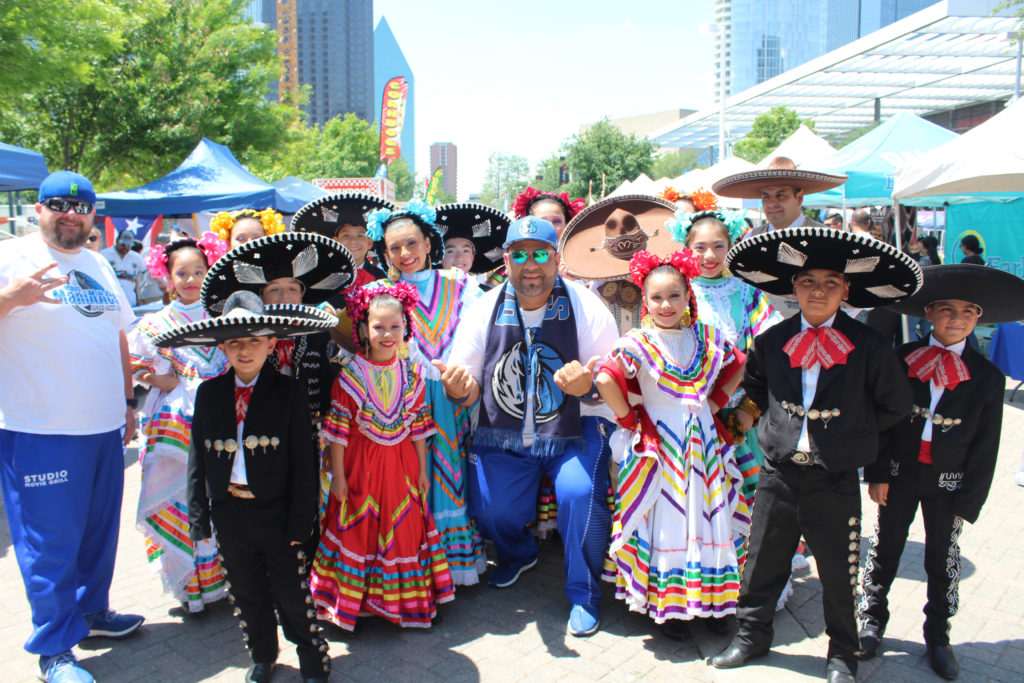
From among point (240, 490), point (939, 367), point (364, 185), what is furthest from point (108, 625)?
point (364, 185)

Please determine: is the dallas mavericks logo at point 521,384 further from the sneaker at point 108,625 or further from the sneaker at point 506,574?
the sneaker at point 108,625

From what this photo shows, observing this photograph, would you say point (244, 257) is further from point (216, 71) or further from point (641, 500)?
point (216, 71)

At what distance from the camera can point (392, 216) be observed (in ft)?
14.0

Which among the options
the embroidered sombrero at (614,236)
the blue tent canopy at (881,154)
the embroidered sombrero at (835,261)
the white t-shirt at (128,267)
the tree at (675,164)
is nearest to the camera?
the embroidered sombrero at (835,261)

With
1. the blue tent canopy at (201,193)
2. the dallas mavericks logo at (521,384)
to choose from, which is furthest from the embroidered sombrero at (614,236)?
the blue tent canopy at (201,193)

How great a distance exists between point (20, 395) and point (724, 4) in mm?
212188

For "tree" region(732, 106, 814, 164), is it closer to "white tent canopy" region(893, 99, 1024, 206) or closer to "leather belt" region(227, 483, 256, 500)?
"white tent canopy" region(893, 99, 1024, 206)

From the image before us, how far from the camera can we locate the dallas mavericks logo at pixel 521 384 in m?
3.83

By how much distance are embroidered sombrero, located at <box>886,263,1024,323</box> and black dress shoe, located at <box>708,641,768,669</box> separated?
1778mm

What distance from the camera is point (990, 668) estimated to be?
3221mm

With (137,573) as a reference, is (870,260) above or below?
above

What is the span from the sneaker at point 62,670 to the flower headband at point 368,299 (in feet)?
6.23

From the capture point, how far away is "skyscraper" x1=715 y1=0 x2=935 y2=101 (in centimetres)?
18350

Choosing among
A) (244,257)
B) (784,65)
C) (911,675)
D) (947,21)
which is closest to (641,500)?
(911,675)
